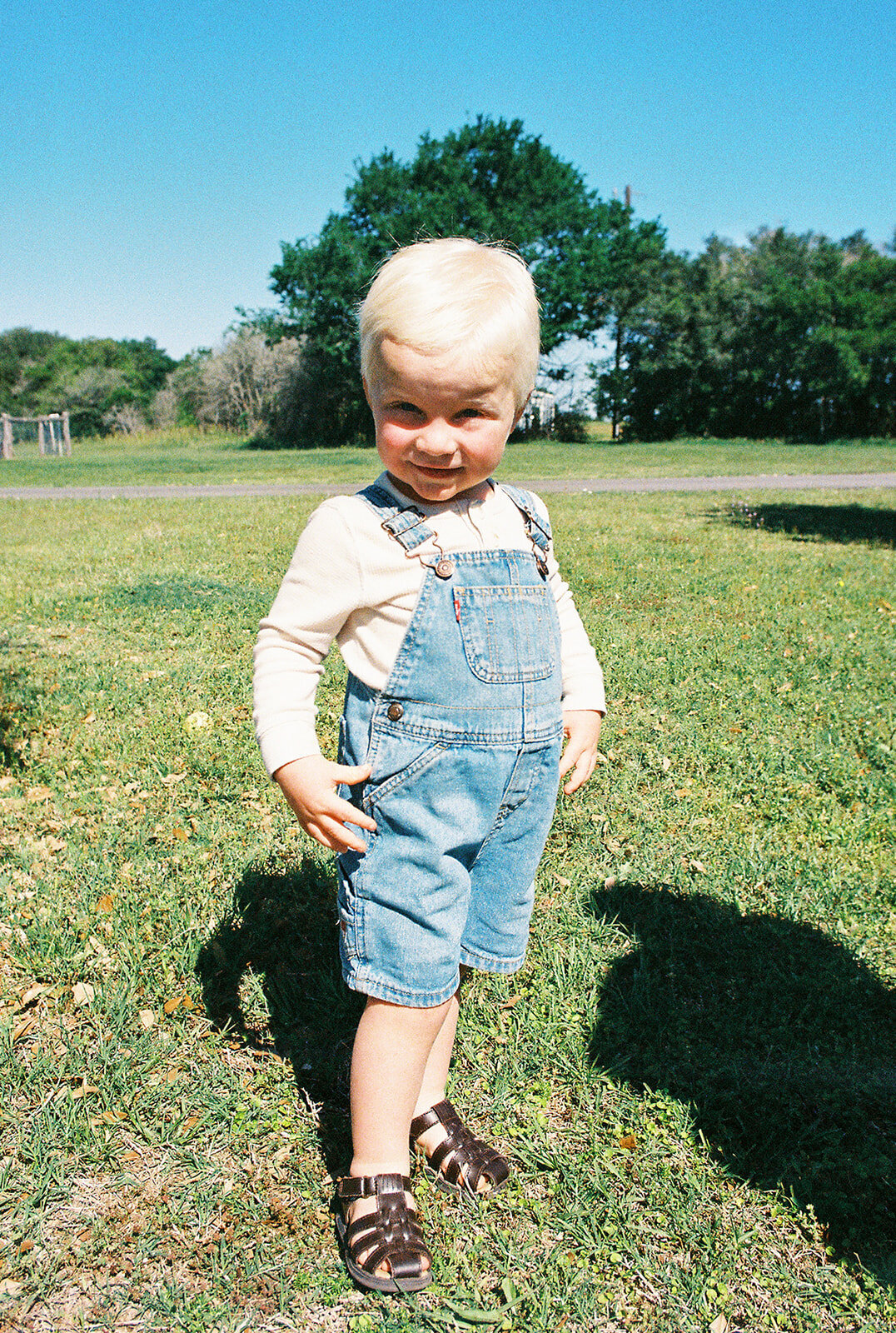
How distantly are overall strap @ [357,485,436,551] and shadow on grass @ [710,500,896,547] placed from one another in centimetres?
905

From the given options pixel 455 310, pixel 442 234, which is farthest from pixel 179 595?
pixel 442 234

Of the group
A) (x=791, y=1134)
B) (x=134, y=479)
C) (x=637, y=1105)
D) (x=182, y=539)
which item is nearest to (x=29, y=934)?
(x=637, y=1105)

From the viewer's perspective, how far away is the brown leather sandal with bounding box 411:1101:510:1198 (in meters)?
1.96

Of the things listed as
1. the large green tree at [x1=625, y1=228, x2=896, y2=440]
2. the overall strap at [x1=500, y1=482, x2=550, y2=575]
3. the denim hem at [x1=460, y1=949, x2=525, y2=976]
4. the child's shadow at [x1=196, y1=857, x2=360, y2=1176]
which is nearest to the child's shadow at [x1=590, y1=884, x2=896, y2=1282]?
the denim hem at [x1=460, y1=949, x2=525, y2=976]

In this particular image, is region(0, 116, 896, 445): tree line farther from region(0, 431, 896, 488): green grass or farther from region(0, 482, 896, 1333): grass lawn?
region(0, 482, 896, 1333): grass lawn

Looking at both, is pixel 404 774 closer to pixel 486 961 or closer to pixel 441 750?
pixel 441 750

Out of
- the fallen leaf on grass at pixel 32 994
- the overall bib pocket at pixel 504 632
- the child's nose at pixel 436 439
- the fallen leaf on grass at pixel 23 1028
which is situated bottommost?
the fallen leaf on grass at pixel 23 1028

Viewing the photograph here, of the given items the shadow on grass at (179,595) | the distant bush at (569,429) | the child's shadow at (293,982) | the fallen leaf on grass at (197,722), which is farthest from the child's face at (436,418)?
the distant bush at (569,429)

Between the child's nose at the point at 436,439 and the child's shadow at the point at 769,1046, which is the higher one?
the child's nose at the point at 436,439

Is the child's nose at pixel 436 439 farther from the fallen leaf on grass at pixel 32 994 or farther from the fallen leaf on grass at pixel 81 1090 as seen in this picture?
the fallen leaf on grass at pixel 32 994

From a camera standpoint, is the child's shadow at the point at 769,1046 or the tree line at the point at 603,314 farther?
the tree line at the point at 603,314

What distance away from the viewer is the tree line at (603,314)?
34250 mm

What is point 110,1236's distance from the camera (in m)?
1.81

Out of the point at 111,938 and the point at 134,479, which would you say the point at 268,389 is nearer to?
the point at 134,479
